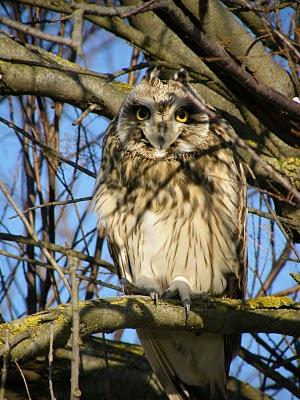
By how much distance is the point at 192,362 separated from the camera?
4070 mm

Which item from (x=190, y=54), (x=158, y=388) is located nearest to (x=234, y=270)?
(x=158, y=388)

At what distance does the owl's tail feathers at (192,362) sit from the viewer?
13.0 feet

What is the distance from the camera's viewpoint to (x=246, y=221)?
3.87 m

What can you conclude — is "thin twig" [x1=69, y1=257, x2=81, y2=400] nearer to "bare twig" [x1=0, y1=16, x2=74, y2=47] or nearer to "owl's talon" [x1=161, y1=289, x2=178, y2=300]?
"bare twig" [x1=0, y1=16, x2=74, y2=47]

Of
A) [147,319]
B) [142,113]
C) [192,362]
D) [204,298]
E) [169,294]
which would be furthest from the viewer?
[192,362]

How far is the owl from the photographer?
3.74 m

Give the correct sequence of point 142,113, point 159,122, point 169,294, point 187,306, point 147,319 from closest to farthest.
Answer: point 147,319 < point 187,306 < point 169,294 < point 159,122 < point 142,113

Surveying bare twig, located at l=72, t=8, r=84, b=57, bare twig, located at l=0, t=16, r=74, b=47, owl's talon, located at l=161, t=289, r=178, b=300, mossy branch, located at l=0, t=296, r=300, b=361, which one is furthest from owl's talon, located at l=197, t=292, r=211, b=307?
bare twig, located at l=0, t=16, r=74, b=47

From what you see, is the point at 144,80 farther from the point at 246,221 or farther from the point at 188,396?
the point at 188,396

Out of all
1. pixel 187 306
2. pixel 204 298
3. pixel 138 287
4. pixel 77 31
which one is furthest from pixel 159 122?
pixel 77 31

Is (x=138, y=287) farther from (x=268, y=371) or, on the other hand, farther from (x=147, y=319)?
(x=147, y=319)

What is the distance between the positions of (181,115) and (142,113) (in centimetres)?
19

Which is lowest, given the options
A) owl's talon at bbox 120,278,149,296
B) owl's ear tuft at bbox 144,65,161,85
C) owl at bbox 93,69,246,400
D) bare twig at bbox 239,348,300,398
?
bare twig at bbox 239,348,300,398

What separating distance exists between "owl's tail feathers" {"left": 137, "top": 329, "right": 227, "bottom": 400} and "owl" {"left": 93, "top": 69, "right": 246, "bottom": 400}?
Result: 0.03 metres
